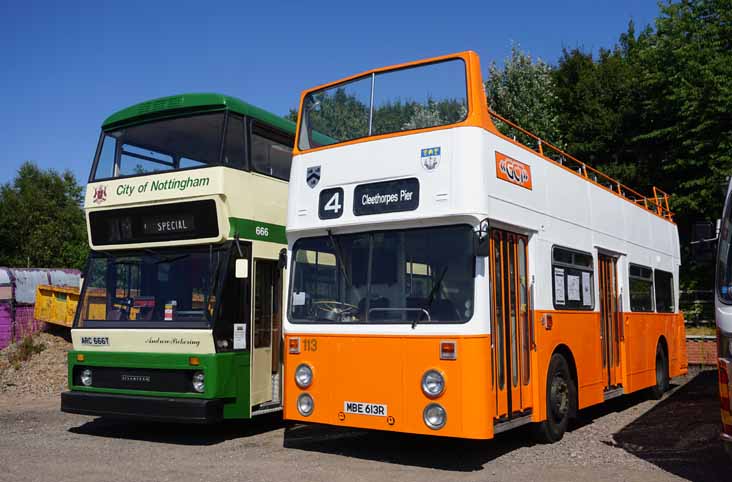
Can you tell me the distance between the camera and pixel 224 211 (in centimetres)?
934

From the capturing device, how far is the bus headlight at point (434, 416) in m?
7.18

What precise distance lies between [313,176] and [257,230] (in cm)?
152

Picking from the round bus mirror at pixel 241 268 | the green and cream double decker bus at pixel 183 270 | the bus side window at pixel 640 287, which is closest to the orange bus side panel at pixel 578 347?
the bus side window at pixel 640 287

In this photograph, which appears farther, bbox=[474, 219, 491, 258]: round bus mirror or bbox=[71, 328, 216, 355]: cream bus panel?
bbox=[71, 328, 216, 355]: cream bus panel

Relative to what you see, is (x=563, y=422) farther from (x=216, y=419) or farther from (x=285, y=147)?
(x=285, y=147)

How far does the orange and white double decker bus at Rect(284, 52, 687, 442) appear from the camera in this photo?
734cm

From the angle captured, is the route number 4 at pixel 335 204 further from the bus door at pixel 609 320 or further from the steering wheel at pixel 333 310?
the bus door at pixel 609 320

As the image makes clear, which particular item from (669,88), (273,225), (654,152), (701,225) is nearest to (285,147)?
(273,225)

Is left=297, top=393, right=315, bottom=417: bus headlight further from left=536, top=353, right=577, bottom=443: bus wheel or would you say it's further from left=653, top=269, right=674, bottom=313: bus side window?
left=653, top=269, right=674, bottom=313: bus side window

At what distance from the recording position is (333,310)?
8117 millimetres

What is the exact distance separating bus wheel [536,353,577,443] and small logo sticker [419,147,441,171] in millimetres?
2917

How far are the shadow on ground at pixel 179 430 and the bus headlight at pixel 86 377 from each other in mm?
850

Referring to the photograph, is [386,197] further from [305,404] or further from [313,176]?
[305,404]

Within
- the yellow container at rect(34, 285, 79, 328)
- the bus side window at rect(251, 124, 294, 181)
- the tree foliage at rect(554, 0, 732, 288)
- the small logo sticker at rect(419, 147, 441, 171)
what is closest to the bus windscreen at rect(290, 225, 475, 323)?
the small logo sticker at rect(419, 147, 441, 171)
